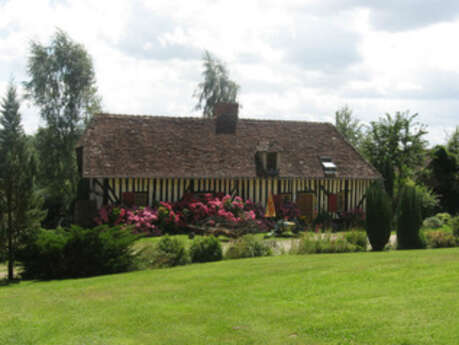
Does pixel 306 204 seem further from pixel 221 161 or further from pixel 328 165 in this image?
pixel 221 161

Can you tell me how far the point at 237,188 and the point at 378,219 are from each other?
25.8 ft

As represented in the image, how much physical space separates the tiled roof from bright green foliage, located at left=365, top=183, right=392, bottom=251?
6793 millimetres

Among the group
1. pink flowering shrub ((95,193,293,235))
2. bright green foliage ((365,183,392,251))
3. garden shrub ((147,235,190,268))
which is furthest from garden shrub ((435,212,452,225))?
Result: garden shrub ((147,235,190,268))

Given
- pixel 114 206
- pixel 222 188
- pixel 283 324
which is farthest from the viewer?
pixel 222 188

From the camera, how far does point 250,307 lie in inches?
283

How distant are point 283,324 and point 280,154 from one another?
16.9 metres

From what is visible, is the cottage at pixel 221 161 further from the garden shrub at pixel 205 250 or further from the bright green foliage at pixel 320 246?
the garden shrub at pixel 205 250

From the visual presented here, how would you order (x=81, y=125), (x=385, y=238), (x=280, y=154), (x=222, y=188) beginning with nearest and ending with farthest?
(x=385, y=238), (x=222, y=188), (x=280, y=154), (x=81, y=125)

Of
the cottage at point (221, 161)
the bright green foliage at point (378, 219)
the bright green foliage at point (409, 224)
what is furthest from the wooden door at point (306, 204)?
the bright green foliage at point (409, 224)

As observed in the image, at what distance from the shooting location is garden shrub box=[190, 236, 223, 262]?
13.1m

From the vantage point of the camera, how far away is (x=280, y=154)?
22.8 meters

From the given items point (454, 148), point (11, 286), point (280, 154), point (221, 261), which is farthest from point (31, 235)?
point (454, 148)

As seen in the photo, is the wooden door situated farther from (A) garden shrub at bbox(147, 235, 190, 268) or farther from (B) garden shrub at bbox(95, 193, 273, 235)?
(A) garden shrub at bbox(147, 235, 190, 268)

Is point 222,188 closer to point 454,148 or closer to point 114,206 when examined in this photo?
point 114,206
